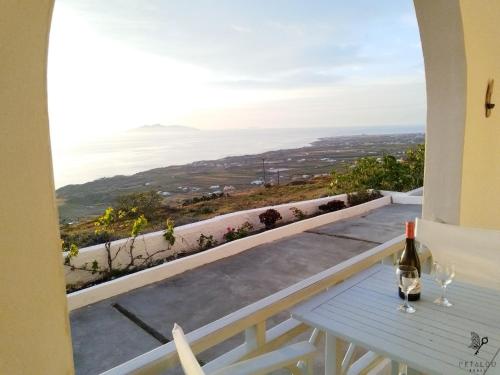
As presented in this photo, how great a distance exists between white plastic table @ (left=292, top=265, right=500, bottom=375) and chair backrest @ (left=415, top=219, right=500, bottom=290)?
31cm

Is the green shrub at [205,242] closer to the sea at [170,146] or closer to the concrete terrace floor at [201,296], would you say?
the concrete terrace floor at [201,296]

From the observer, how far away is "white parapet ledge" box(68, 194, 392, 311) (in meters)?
3.53

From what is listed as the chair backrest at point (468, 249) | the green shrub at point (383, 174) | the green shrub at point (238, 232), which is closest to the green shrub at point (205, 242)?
the green shrub at point (238, 232)

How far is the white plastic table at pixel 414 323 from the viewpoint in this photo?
1030 mm

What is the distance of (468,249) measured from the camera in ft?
5.78

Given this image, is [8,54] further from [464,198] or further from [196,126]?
[196,126]

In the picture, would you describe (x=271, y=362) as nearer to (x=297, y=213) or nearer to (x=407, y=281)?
(x=407, y=281)

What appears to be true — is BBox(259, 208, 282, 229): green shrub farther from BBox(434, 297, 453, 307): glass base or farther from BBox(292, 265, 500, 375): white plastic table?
BBox(434, 297, 453, 307): glass base

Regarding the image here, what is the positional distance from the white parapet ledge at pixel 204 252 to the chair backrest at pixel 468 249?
2910 mm

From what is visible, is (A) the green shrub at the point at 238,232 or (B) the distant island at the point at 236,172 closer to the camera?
(B) the distant island at the point at 236,172

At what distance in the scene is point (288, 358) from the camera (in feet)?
3.44

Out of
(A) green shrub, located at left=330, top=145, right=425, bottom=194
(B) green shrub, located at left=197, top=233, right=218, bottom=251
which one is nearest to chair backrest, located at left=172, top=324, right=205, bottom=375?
(B) green shrub, located at left=197, top=233, right=218, bottom=251

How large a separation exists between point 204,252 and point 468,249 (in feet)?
10.5

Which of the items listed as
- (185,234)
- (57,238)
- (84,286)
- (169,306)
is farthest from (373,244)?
(57,238)
